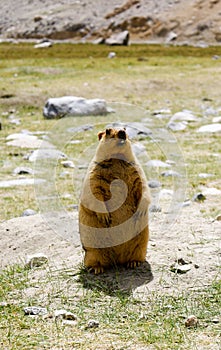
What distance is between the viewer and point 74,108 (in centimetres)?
1806

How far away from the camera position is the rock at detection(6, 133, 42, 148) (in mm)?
14859

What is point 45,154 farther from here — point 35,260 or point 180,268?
point 180,268

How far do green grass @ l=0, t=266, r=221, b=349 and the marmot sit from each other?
0.33 metres

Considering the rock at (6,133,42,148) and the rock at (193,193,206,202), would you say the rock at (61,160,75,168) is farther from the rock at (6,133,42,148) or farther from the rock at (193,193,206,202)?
the rock at (193,193,206,202)

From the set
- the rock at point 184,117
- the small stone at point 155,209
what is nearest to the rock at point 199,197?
the small stone at point 155,209

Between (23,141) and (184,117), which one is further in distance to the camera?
(184,117)

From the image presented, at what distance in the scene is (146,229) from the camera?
634 cm

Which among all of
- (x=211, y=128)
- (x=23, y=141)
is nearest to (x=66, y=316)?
(x=23, y=141)

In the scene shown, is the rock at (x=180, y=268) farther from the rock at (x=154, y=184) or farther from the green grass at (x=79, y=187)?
the rock at (x=154, y=184)

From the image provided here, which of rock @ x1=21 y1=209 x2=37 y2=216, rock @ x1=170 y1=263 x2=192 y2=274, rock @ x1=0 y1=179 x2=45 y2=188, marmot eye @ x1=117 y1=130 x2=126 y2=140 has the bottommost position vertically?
rock @ x1=0 y1=179 x2=45 y2=188

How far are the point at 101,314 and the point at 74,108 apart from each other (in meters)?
13.0

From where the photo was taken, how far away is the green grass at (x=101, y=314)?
194 inches

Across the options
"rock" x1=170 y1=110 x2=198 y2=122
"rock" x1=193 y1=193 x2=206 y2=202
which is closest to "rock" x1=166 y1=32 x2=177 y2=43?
"rock" x1=170 y1=110 x2=198 y2=122

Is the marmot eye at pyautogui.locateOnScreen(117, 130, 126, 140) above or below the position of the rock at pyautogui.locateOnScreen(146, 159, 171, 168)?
above
